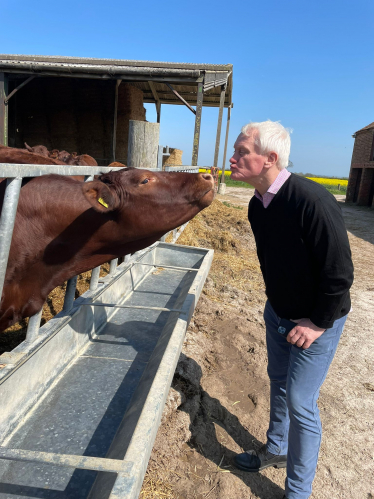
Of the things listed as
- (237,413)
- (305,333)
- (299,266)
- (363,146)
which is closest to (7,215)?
(299,266)

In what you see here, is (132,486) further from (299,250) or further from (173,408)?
(173,408)

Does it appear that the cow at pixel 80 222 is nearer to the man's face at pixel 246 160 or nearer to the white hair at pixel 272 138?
Answer: the man's face at pixel 246 160

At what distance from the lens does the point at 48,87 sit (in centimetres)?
1307

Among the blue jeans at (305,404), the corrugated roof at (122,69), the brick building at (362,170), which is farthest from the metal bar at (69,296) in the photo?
the brick building at (362,170)

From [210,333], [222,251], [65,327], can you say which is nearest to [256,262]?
[222,251]

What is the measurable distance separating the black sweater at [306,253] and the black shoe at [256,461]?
1092mm

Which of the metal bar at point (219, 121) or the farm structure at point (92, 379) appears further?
the metal bar at point (219, 121)

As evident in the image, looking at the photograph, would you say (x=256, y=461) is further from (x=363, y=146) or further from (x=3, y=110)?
(x=363, y=146)

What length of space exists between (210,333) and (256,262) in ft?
12.7

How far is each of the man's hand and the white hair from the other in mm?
837

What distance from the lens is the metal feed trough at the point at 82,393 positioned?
155cm

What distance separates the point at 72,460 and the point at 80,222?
1254 millimetres

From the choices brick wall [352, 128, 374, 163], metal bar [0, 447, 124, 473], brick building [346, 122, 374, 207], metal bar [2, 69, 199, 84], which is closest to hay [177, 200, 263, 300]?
metal bar [2, 69, 199, 84]

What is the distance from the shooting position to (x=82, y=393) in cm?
246
